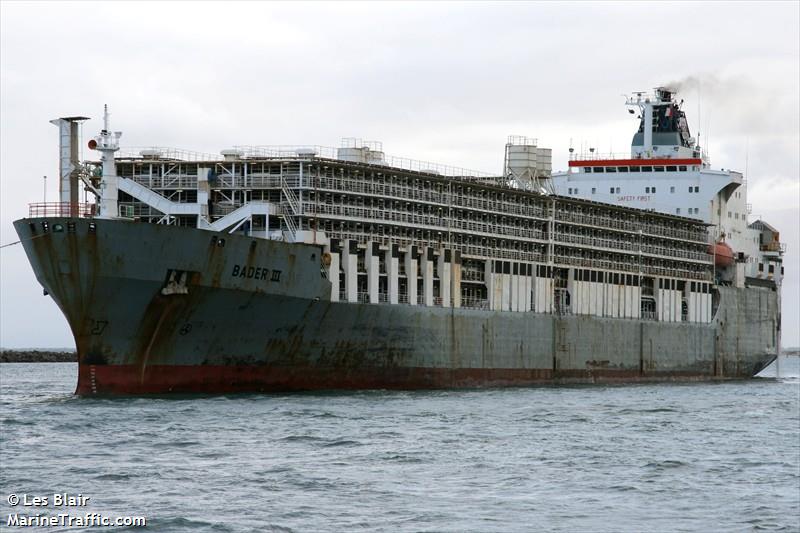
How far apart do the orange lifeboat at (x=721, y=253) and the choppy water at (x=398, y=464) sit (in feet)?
115

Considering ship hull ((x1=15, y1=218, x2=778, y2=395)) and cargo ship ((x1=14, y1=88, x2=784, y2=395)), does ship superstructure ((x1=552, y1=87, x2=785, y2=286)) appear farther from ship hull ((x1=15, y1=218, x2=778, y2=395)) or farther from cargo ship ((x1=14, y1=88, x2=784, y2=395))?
ship hull ((x1=15, y1=218, x2=778, y2=395))

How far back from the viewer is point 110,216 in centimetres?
4688

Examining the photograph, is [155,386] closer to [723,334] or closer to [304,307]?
[304,307]

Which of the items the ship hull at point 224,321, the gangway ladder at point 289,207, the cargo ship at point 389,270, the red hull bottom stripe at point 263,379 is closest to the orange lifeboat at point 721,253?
the cargo ship at point 389,270

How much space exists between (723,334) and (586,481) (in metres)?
54.4

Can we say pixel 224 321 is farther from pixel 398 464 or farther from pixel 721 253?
pixel 721 253

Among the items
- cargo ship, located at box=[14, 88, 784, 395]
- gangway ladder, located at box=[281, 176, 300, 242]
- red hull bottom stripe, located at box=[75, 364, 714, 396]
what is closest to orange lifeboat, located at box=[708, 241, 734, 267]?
cargo ship, located at box=[14, 88, 784, 395]

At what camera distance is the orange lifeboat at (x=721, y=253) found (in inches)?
3287

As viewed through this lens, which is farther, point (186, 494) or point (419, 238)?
point (419, 238)

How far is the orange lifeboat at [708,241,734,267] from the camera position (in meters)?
83.5

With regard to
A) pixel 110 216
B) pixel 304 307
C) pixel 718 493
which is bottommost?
pixel 718 493

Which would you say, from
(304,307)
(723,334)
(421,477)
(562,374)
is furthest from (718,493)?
(723,334)

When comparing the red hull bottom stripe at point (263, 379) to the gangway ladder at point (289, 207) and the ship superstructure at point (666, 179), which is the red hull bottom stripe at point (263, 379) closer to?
the gangway ladder at point (289, 207)

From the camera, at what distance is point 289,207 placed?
5353 centimetres
